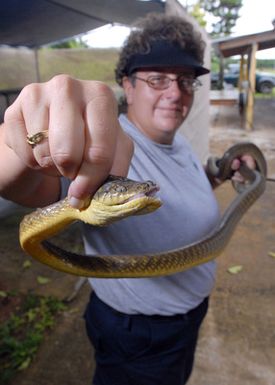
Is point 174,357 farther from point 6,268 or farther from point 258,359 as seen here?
point 6,268

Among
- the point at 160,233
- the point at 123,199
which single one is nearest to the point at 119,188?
the point at 123,199

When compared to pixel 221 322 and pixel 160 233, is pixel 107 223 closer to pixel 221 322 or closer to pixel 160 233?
pixel 160 233

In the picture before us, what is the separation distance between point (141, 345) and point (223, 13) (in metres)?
44.0

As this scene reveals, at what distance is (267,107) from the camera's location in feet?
56.8

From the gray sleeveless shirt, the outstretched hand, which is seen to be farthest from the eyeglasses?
the outstretched hand

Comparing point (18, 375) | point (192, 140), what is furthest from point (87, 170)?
point (192, 140)

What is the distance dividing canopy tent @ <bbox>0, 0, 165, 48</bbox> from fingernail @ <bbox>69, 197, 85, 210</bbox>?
3.03m

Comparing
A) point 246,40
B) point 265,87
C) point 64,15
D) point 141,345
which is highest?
point 64,15

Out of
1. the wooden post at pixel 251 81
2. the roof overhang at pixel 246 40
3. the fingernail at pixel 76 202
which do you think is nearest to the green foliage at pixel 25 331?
the fingernail at pixel 76 202

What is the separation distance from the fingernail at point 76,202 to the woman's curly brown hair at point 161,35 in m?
1.22

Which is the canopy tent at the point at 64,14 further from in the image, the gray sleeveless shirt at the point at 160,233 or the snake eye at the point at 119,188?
the snake eye at the point at 119,188

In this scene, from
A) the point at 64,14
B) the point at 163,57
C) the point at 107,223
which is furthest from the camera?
the point at 64,14

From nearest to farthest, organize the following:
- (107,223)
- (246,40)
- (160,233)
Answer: (107,223), (160,233), (246,40)

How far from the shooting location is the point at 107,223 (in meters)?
0.76
